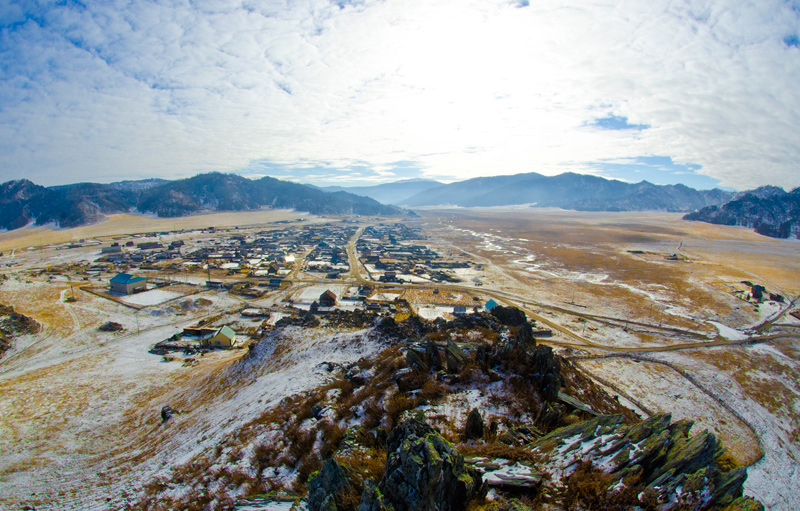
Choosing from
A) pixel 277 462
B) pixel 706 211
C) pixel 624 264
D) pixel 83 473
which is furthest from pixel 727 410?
pixel 706 211

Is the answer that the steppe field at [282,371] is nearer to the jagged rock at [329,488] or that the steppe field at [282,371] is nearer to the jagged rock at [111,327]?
the jagged rock at [111,327]

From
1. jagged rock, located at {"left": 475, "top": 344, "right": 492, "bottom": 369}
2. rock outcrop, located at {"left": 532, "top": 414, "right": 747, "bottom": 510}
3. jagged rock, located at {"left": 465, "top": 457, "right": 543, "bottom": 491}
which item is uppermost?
rock outcrop, located at {"left": 532, "top": 414, "right": 747, "bottom": 510}

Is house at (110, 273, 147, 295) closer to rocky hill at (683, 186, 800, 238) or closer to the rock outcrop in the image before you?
the rock outcrop

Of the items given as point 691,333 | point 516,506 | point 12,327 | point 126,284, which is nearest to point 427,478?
point 516,506

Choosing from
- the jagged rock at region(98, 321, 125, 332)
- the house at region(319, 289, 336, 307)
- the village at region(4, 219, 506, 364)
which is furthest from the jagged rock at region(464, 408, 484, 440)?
the jagged rock at region(98, 321, 125, 332)

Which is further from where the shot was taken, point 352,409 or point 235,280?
point 235,280

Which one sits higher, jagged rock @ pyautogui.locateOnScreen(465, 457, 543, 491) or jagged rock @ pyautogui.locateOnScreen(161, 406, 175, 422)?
jagged rock @ pyautogui.locateOnScreen(465, 457, 543, 491)

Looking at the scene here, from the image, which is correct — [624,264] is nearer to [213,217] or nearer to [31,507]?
[31,507]

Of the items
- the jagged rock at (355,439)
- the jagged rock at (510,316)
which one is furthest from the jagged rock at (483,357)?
the jagged rock at (510,316)
